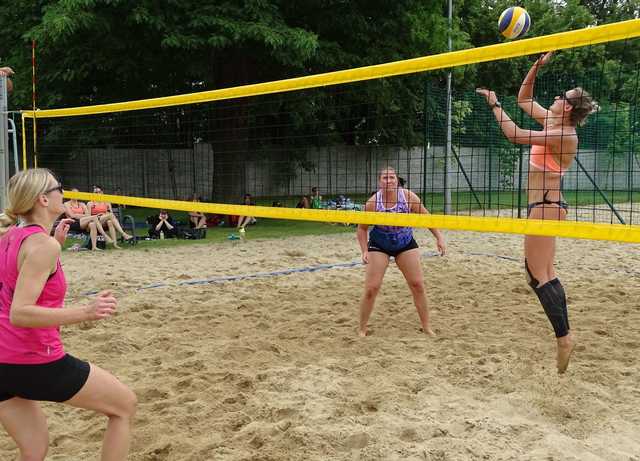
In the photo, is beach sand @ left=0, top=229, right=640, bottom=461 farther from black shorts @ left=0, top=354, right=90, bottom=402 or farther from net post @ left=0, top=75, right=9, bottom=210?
net post @ left=0, top=75, right=9, bottom=210

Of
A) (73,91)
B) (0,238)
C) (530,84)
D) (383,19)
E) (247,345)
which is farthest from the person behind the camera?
(73,91)

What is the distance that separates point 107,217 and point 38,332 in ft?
23.8

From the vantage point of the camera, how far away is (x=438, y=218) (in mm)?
4180

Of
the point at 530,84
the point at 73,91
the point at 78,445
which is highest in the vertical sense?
the point at 73,91

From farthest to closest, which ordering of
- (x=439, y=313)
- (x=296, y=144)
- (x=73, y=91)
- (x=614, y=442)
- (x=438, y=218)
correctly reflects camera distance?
1. (x=296, y=144)
2. (x=73, y=91)
3. (x=439, y=313)
4. (x=438, y=218)
5. (x=614, y=442)

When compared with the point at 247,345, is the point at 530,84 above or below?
above

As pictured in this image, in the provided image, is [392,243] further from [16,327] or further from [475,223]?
[16,327]

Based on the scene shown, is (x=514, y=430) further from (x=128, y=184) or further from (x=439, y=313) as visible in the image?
(x=128, y=184)

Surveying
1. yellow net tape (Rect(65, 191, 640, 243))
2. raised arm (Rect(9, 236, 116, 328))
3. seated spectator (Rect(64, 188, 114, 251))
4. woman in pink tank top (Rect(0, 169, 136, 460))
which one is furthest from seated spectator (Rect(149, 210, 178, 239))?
raised arm (Rect(9, 236, 116, 328))

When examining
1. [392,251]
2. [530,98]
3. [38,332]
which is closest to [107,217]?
[392,251]

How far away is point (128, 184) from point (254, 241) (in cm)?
525

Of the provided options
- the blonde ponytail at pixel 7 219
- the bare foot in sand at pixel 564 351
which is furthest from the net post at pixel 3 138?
the bare foot in sand at pixel 564 351

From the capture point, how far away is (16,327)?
2.24m

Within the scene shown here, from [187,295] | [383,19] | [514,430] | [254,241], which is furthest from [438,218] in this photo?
[383,19]
